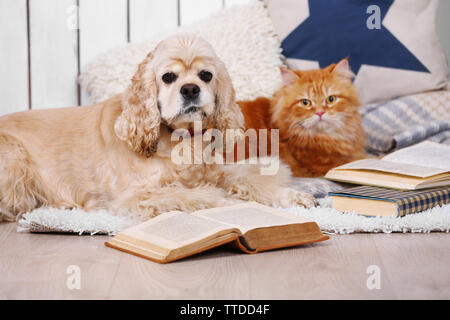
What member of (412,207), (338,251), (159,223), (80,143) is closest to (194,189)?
(159,223)

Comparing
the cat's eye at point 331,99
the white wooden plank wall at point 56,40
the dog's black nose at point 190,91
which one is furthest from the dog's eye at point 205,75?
the white wooden plank wall at point 56,40

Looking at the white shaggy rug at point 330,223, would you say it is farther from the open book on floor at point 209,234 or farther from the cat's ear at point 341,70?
the cat's ear at point 341,70

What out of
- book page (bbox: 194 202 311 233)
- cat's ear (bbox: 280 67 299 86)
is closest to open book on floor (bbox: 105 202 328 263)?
book page (bbox: 194 202 311 233)

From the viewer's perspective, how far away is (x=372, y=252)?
61.6 inches

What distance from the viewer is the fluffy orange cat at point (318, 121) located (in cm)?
250

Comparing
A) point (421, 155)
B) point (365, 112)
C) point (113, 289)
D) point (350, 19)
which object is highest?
point (350, 19)

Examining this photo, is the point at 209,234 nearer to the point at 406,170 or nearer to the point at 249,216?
the point at 249,216

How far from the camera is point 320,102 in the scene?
2506 millimetres

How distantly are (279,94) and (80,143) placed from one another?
106 centimetres

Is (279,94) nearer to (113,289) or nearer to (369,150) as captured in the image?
(369,150)

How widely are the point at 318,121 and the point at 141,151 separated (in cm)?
92

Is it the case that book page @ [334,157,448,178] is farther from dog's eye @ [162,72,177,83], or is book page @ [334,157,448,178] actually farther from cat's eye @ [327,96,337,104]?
dog's eye @ [162,72,177,83]

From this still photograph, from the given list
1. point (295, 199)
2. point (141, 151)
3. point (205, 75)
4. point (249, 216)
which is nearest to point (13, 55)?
point (141, 151)

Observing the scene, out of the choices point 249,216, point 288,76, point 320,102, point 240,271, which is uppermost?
point 288,76
